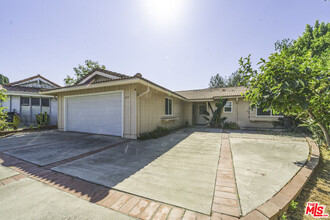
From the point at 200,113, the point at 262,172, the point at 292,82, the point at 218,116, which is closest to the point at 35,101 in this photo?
the point at 200,113

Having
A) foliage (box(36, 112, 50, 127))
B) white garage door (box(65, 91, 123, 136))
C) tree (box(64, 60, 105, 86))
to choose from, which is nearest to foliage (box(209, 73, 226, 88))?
tree (box(64, 60, 105, 86))

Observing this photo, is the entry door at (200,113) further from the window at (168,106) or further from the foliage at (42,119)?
the foliage at (42,119)

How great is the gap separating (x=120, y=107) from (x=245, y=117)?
1005 cm

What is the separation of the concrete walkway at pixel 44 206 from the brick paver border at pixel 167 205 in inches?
4.6

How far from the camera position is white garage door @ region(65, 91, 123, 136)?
6.93 m

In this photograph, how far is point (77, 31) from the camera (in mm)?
7793

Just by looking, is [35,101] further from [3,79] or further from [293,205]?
[3,79]

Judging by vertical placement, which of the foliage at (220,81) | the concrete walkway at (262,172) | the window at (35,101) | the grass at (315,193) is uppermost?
the foliage at (220,81)

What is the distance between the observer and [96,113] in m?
7.65

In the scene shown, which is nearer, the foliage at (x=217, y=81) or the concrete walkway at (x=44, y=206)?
the concrete walkway at (x=44, y=206)

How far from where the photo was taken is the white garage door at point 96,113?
6.93 m

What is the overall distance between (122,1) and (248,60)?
6.55 m

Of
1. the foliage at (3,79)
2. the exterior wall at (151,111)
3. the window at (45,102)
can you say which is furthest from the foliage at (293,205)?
the foliage at (3,79)

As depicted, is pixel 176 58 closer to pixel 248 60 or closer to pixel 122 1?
pixel 122 1
